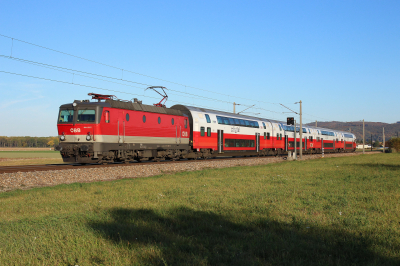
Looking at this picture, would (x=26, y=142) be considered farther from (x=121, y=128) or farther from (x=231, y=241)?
(x=231, y=241)

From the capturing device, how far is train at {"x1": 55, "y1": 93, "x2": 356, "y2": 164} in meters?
21.9

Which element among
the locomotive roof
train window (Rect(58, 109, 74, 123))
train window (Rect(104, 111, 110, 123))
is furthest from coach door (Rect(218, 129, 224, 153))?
train window (Rect(58, 109, 74, 123))

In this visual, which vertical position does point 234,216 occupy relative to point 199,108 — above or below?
below

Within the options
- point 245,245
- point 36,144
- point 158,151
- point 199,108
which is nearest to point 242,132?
point 199,108

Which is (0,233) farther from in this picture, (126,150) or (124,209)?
(126,150)

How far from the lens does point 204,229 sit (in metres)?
6.76

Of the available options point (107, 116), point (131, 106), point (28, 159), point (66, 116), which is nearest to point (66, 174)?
point (107, 116)

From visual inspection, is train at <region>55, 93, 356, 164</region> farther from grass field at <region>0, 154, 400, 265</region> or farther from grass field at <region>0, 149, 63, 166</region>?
grass field at <region>0, 149, 63, 166</region>

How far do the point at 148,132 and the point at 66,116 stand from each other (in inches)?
247

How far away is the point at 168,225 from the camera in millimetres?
7090

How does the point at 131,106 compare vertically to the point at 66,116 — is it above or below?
above

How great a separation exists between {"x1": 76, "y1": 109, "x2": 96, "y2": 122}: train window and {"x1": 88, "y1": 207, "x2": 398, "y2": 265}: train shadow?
1538 cm

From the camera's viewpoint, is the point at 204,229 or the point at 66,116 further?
the point at 66,116

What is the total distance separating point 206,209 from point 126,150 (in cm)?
1714
